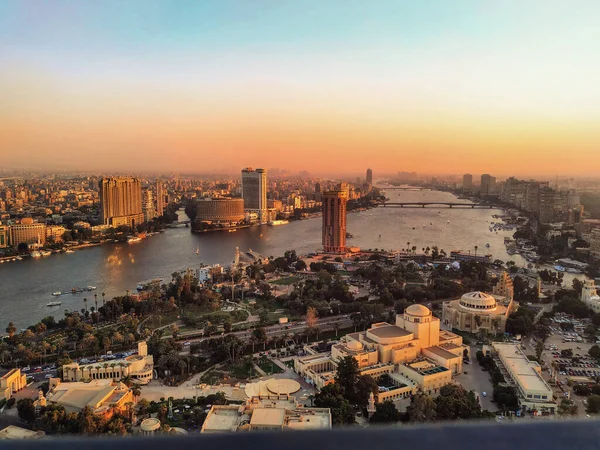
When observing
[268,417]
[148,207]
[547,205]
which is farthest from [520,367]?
[148,207]

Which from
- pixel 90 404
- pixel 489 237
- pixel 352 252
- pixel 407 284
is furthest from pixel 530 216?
pixel 90 404

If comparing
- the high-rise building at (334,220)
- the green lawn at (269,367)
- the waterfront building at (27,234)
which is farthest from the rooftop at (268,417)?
the waterfront building at (27,234)

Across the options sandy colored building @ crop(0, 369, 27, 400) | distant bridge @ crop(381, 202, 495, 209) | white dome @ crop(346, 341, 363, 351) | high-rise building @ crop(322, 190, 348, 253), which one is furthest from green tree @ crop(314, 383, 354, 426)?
distant bridge @ crop(381, 202, 495, 209)

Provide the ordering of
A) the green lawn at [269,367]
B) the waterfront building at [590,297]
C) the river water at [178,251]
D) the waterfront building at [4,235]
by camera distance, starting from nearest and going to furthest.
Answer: the green lawn at [269,367] < the waterfront building at [590,297] < the river water at [178,251] < the waterfront building at [4,235]

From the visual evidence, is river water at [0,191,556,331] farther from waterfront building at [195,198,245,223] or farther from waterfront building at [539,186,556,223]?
waterfront building at [539,186,556,223]

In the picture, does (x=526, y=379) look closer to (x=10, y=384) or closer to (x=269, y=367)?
(x=269, y=367)

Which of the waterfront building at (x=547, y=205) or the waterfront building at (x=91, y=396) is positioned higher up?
the waterfront building at (x=547, y=205)

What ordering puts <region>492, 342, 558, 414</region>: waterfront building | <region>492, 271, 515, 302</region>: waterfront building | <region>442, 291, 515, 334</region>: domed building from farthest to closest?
1. <region>492, 271, 515, 302</region>: waterfront building
2. <region>442, 291, 515, 334</region>: domed building
3. <region>492, 342, 558, 414</region>: waterfront building

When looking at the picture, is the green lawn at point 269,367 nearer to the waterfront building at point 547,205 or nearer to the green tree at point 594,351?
the green tree at point 594,351

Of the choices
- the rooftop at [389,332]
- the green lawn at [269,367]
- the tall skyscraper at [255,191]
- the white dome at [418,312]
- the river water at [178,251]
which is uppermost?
the tall skyscraper at [255,191]
